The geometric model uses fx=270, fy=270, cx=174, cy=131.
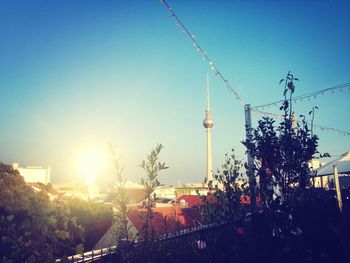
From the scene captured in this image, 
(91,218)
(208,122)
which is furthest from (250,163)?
(208,122)

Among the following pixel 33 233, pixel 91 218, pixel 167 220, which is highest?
pixel 33 233

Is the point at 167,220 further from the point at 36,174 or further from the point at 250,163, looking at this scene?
the point at 36,174

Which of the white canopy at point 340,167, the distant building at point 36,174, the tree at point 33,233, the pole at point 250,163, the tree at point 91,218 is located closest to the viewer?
the tree at point 33,233

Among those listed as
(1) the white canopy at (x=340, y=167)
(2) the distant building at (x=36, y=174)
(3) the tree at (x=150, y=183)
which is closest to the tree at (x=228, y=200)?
(3) the tree at (x=150, y=183)

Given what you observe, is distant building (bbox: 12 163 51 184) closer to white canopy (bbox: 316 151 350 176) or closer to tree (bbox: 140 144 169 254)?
white canopy (bbox: 316 151 350 176)

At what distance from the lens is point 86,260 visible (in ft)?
13.3

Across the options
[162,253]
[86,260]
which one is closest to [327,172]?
[162,253]

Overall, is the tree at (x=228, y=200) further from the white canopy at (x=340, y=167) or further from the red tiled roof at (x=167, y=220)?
the white canopy at (x=340, y=167)

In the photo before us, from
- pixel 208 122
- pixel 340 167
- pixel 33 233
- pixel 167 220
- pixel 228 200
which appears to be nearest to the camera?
pixel 33 233

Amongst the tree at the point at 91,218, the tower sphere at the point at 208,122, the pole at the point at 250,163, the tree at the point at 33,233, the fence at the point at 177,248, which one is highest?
the tower sphere at the point at 208,122

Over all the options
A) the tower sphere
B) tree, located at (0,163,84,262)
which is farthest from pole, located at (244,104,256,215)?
the tower sphere

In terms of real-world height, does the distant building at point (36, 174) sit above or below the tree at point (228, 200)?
above

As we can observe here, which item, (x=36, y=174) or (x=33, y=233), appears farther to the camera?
(x=36, y=174)

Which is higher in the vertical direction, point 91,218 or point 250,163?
point 250,163
